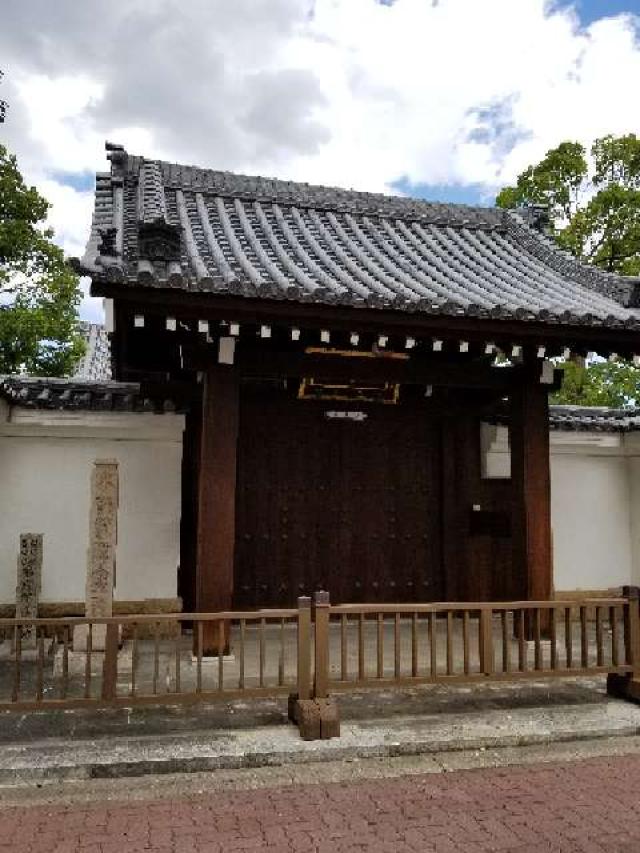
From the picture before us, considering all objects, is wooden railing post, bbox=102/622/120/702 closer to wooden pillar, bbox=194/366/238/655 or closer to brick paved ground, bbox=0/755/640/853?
brick paved ground, bbox=0/755/640/853

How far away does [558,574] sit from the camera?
415 inches

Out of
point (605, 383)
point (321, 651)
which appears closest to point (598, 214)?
point (605, 383)

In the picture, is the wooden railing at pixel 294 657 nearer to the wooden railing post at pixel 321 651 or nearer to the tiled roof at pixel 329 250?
the wooden railing post at pixel 321 651

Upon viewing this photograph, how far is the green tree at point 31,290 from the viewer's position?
468 inches

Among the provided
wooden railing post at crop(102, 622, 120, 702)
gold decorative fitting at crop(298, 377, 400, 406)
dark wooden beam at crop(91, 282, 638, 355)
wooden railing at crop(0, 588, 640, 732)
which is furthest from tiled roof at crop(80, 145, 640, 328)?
wooden railing post at crop(102, 622, 120, 702)

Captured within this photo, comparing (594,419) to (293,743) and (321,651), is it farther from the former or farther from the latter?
(293,743)

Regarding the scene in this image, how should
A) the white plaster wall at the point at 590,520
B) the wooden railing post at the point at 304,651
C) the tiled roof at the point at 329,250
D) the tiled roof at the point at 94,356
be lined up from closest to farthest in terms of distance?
the wooden railing post at the point at 304,651 → the tiled roof at the point at 329,250 → the white plaster wall at the point at 590,520 → the tiled roof at the point at 94,356

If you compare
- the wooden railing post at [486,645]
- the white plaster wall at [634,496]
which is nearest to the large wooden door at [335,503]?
the white plaster wall at [634,496]

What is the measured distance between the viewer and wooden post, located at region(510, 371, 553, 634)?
7637 mm

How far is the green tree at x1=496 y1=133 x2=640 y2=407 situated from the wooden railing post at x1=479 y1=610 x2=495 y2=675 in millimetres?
10193

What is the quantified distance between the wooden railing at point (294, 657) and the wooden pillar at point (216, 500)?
0.27 metres

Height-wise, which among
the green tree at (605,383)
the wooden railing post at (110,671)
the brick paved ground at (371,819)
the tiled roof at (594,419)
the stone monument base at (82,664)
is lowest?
the brick paved ground at (371,819)

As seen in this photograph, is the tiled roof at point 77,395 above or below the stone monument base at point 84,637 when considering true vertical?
above

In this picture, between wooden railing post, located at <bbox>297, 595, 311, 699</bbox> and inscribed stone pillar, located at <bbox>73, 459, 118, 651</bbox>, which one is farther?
inscribed stone pillar, located at <bbox>73, 459, 118, 651</bbox>
